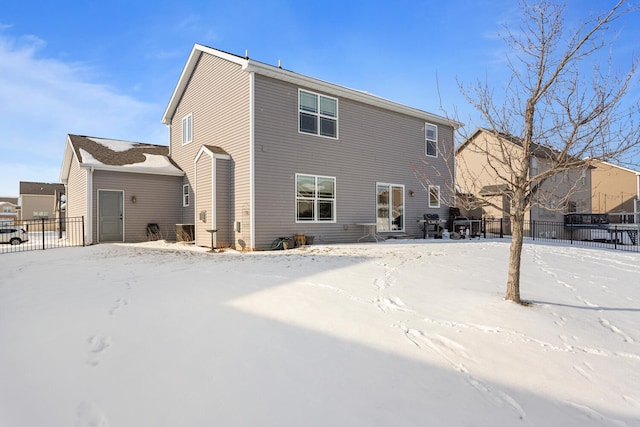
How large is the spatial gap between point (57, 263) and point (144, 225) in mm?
5713

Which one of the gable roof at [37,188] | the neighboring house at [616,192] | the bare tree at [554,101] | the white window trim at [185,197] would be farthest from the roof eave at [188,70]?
the gable roof at [37,188]

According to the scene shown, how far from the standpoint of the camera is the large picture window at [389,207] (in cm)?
1305

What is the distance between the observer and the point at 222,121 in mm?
11547

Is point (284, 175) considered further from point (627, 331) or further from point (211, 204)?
point (627, 331)

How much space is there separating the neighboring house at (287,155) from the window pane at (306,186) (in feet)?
0.10

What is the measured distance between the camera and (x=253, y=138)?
10070mm

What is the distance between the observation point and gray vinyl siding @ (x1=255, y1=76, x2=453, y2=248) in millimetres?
10336

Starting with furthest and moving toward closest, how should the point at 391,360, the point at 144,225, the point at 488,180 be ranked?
the point at 488,180
the point at 144,225
the point at 391,360

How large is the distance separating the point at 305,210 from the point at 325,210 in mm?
780

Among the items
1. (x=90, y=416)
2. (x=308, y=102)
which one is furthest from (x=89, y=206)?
(x=90, y=416)

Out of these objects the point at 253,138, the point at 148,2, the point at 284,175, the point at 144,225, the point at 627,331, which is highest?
the point at 148,2

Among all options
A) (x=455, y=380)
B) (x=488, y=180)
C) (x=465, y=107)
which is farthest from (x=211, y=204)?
(x=488, y=180)

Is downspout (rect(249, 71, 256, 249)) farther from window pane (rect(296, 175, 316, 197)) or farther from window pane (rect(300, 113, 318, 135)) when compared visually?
window pane (rect(300, 113, 318, 135))

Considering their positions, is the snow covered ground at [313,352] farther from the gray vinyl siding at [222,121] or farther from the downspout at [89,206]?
the downspout at [89,206]
